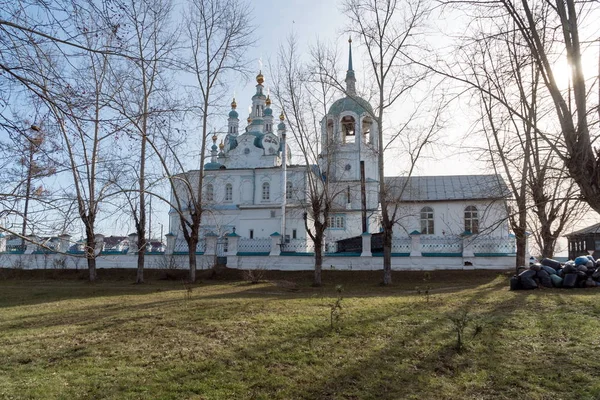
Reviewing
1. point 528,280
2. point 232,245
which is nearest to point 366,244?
point 232,245

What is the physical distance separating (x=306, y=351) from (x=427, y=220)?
23074 mm

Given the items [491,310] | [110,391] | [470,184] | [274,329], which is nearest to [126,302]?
[274,329]

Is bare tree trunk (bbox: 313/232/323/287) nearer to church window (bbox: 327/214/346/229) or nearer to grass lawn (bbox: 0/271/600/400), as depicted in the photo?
grass lawn (bbox: 0/271/600/400)

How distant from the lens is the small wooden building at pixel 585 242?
2641 cm

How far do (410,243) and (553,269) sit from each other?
23.6 feet

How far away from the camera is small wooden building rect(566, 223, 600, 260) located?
26.4m

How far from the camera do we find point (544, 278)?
36.7 ft

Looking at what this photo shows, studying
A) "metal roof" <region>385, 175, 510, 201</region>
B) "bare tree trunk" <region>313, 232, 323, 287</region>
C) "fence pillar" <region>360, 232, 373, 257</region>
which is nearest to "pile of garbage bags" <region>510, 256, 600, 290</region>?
"bare tree trunk" <region>313, 232, 323, 287</region>

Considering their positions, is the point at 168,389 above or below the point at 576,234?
below

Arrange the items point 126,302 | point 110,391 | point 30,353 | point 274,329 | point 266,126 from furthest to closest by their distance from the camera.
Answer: point 266,126 < point 126,302 < point 274,329 < point 30,353 < point 110,391

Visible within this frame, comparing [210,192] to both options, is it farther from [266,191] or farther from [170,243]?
[170,243]

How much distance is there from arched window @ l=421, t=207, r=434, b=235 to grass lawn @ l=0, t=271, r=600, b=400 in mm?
18152

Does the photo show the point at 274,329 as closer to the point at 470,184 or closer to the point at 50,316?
the point at 50,316

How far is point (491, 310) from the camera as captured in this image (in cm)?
831
